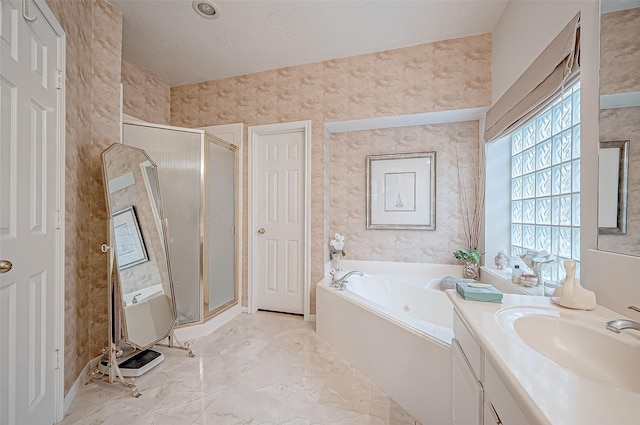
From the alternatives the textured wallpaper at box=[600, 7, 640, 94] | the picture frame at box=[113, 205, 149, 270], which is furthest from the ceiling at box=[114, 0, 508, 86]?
the picture frame at box=[113, 205, 149, 270]

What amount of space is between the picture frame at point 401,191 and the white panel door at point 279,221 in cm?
78

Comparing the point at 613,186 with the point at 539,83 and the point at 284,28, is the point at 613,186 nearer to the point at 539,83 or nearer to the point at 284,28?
the point at 539,83

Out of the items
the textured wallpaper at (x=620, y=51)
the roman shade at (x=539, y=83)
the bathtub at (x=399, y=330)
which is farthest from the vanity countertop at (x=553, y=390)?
the roman shade at (x=539, y=83)

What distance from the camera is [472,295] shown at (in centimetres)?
103

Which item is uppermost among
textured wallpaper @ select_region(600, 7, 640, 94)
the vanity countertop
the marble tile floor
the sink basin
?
textured wallpaper @ select_region(600, 7, 640, 94)

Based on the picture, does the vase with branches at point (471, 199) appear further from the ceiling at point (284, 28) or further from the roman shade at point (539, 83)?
the ceiling at point (284, 28)

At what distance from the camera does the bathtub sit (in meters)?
1.39

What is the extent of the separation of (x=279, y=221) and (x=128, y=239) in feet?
4.72

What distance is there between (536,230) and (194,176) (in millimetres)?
2846

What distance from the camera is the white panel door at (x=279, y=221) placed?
295 cm

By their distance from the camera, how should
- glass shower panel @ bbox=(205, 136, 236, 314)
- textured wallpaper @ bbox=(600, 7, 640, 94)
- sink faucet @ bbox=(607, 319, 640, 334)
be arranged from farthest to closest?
glass shower panel @ bbox=(205, 136, 236, 314) < textured wallpaper @ bbox=(600, 7, 640, 94) < sink faucet @ bbox=(607, 319, 640, 334)

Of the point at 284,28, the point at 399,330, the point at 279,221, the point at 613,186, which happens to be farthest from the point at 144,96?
the point at 613,186

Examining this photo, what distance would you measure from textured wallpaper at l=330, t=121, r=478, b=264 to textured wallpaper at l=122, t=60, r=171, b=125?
207 cm

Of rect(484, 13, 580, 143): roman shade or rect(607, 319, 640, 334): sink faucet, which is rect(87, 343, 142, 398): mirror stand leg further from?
rect(484, 13, 580, 143): roman shade
